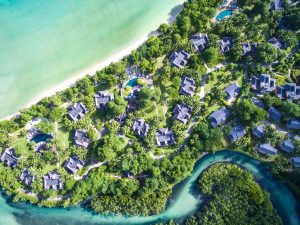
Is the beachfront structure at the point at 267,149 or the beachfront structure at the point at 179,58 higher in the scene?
the beachfront structure at the point at 179,58

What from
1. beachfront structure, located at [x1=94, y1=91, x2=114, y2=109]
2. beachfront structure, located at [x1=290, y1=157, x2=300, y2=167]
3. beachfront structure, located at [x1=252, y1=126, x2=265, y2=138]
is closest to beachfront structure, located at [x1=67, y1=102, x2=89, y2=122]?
beachfront structure, located at [x1=94, y1=91, x2=114, y2=109]

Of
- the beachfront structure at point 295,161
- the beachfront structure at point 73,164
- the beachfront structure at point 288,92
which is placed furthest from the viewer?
the beachfront structure at point 288,92

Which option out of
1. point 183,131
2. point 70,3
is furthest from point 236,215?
point 70,3

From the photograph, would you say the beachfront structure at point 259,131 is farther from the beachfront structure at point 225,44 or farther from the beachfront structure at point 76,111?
the beachfront structure at point 76,111

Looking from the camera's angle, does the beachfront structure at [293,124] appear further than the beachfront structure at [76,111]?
No

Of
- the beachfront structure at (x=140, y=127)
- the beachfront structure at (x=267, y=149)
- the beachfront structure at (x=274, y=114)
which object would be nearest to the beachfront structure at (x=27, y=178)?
the beachfront structure at (x=140, y=127)

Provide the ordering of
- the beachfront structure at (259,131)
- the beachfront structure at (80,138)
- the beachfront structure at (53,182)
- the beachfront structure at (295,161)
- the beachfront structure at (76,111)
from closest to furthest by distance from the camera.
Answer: the beachfront structure at (295,161) → the beachfront structure at (53,182) → the beachfront structure at (259,131) → the beachfront structure at (80,138) → the beachfront structure at (76,111)
